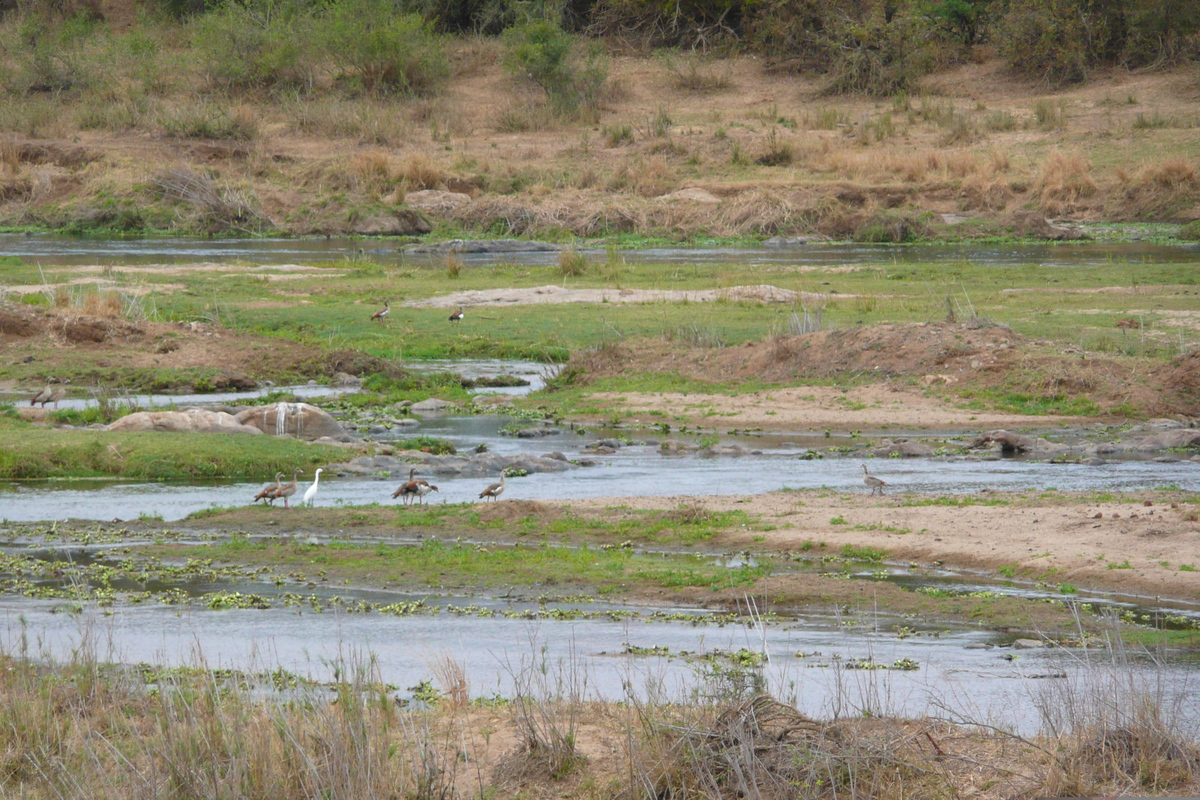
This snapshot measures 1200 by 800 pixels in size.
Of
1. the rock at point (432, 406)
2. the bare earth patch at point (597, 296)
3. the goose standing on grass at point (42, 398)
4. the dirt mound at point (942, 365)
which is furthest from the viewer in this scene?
the bare earth patch at point (597, 296)

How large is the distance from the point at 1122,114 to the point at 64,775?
48989mm

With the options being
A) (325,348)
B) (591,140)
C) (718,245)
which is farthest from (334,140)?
(325,348)

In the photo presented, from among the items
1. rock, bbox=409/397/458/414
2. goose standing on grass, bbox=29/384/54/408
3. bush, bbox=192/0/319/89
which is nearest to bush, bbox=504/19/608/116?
bush, bbox=192/0/319/89

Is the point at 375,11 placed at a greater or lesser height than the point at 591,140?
greater

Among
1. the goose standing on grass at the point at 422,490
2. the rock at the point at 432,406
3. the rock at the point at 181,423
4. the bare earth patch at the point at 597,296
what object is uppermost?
the goose standing on grass at the point at 422,490

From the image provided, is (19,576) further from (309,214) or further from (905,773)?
(309,214)

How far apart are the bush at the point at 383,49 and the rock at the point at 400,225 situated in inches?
426

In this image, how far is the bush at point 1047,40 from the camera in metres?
53.2

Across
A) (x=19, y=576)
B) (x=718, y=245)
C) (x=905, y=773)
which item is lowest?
(x=718, y=245)

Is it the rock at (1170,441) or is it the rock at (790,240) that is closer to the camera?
the rock at (1170,441)

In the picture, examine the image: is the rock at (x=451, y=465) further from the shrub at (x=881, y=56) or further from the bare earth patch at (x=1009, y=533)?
the shrub at (x=881, y=56)

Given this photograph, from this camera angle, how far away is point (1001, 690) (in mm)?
8625

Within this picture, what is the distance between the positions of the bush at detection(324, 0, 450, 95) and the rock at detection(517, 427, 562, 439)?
129ft

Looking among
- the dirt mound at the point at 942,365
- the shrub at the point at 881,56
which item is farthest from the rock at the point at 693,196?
the dirt mound at the point at 942,365
